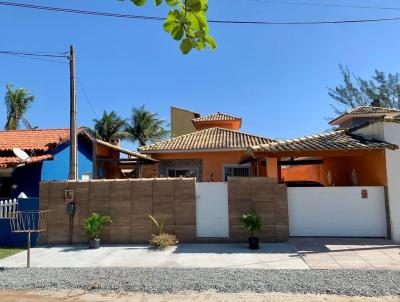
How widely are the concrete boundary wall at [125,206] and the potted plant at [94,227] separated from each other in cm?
47

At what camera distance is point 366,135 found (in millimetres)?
13539

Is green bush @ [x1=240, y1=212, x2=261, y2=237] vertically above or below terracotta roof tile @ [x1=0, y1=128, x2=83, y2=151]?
below

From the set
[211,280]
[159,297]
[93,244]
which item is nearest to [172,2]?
[159,297]

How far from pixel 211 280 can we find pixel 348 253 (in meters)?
4.42

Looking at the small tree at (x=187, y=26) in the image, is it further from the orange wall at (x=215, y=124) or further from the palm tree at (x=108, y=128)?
the palm tree at (x=108, y=128)

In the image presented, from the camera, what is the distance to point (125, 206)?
12.0m

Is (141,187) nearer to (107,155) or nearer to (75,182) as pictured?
(75,182)

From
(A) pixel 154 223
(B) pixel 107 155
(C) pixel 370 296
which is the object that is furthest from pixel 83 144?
(C) pixel 370 296

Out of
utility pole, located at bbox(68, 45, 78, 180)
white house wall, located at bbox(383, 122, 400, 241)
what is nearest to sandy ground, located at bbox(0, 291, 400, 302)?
white house wall, located at bbox(383, 122, 400, 241)

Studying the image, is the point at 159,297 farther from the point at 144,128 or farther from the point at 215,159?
the point at 144,128

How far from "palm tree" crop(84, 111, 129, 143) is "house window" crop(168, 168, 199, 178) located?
24082 millimetres

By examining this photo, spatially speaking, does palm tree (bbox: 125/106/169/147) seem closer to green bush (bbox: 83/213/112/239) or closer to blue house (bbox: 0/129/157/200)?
blue house (bbox: 0/129/157/200)

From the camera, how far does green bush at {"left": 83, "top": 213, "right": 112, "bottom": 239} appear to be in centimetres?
1137

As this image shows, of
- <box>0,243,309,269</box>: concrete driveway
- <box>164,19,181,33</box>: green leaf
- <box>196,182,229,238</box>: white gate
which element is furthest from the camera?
<box>196,182,229,238</box>: white gate
